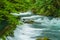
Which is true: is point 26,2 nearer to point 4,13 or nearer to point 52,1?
point 4,13

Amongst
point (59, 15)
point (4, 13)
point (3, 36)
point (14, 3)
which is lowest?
point (3, 36)

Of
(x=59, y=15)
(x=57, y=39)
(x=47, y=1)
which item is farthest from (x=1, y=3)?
(x=47, y=1)

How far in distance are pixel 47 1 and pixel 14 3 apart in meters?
28.9

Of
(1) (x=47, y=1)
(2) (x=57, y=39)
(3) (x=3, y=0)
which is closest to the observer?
(3) (x=3, y=0)

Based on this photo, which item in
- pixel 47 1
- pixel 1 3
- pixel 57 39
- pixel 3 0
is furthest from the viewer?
pixel 47 1

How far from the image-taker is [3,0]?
185cm

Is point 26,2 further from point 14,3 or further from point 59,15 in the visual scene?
point 59,15

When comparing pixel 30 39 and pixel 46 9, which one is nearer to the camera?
pixel 30 39

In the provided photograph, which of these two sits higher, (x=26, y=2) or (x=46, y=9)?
(x=46, y=9)

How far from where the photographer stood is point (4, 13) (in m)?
1.86

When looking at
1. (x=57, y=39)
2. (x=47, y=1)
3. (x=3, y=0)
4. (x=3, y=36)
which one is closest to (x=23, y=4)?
(x=3, y=0)

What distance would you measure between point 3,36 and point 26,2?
44 centimetres

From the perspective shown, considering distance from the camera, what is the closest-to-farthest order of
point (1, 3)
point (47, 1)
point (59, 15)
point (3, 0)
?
1. point (3, 0)
2. point (1, 3)
3. point (59, 15)
4. point (47, 1)

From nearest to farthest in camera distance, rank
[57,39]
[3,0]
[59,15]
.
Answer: [3,0]
[57,39]
[59,15]
